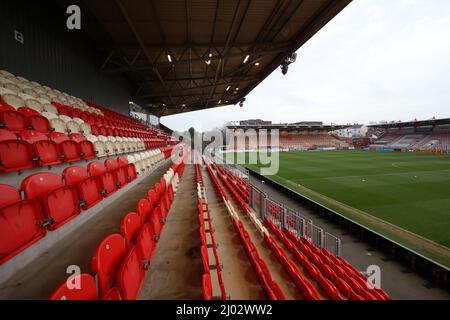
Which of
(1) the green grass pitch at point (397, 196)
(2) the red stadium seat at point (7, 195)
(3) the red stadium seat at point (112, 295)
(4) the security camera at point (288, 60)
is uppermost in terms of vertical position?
(4) the security camera at point (288, 60)

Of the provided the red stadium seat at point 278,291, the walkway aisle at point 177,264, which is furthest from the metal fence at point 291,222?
the red stadium seat at point 278,291

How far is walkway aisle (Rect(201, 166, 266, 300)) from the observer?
2.44 m

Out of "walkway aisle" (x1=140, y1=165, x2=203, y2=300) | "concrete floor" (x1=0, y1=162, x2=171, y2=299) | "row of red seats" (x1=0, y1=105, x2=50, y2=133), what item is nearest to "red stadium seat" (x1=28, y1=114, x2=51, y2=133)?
"row of red seats" (x1=0, y1=105, x2=50, y2=133)

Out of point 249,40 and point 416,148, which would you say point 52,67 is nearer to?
point 249,40

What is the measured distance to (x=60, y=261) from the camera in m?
1.89

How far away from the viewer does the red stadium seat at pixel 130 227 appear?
181 cm

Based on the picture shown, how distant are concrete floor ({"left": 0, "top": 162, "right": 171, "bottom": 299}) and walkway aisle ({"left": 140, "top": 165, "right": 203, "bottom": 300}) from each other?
0.61 meters

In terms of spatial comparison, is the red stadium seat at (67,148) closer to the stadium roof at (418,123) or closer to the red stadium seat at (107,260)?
the red stadium seat at (107,260)

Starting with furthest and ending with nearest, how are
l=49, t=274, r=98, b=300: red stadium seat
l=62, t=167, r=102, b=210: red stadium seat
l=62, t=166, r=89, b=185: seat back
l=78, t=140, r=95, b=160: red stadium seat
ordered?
1. l=78, t=140, r=95, b=160: red stadium seat
2. l=62, t=166, r=89, b=185: seat back
3. l=62, t=167, r=102, b=210: red stadium seat
4. l=49, t=274, r=98, b=300: red stadium seat

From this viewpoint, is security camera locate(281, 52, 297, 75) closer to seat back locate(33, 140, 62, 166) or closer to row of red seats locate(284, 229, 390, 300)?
row of red seats locate(284, 229, 390, 300)

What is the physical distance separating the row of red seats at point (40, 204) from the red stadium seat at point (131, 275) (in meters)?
0.80
